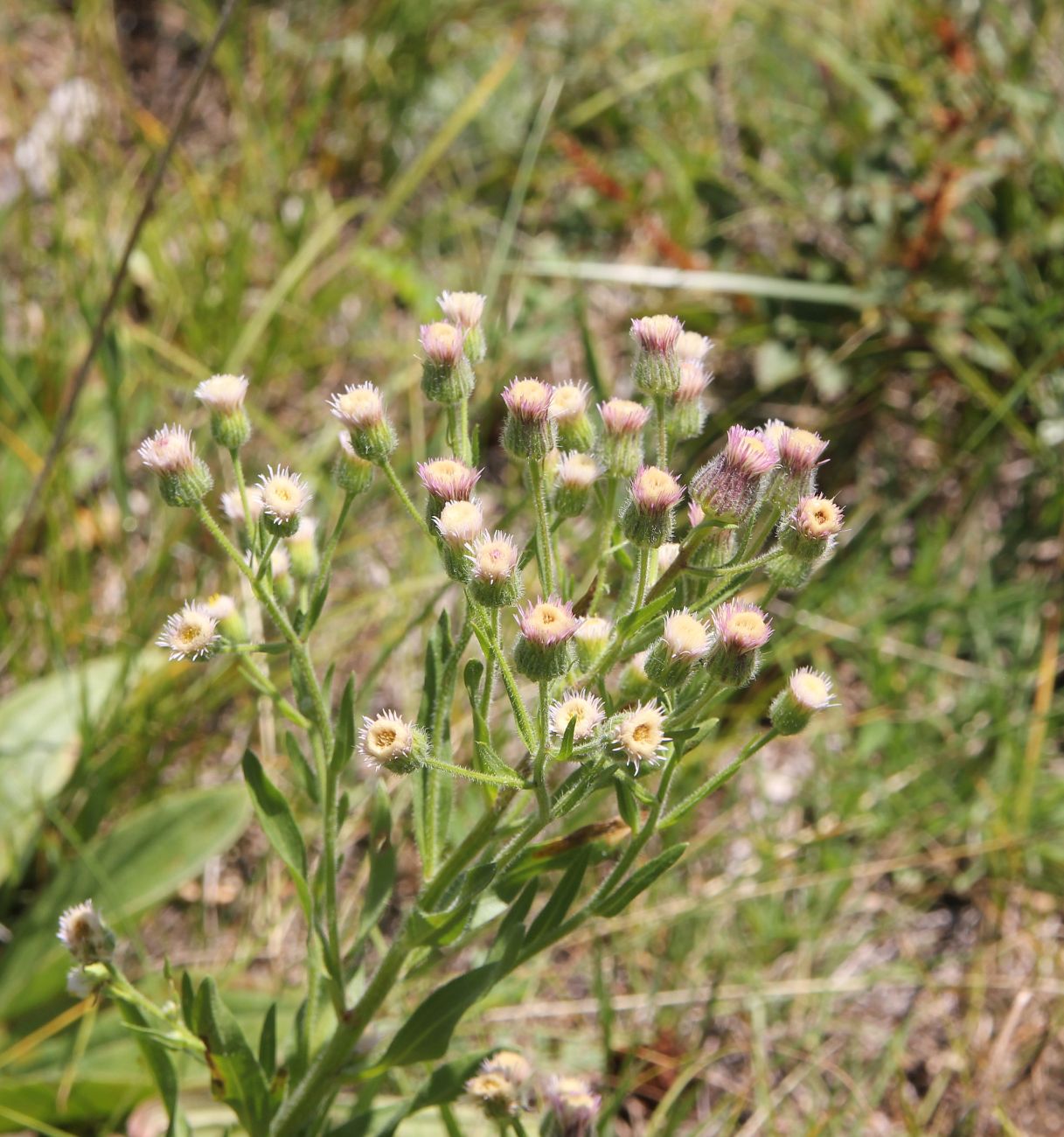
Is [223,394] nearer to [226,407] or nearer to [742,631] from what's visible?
[226,407]

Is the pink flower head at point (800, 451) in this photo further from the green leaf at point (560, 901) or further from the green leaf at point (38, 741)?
the green leaf at point (38, 741)

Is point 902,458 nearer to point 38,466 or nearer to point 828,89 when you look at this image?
point 828,89

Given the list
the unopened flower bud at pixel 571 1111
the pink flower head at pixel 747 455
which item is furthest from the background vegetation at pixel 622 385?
the pink flower head at pixel 747 455

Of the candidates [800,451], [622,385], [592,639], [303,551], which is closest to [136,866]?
[303,551]

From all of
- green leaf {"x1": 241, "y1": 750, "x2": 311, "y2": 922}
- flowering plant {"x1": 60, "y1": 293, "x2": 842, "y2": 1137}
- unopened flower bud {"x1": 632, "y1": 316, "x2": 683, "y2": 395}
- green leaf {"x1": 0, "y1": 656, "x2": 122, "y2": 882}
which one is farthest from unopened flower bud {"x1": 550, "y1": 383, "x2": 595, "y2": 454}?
green leaf {"x1": 0, "y1": 656, "x2": 122, "y2": 882}

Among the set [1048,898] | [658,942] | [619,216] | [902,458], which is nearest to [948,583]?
[902,458]
